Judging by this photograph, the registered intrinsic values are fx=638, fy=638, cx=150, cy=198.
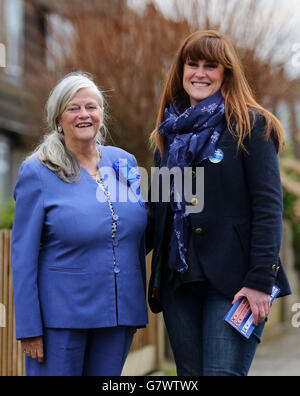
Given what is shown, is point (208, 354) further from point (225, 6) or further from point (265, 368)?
point (225, 6)

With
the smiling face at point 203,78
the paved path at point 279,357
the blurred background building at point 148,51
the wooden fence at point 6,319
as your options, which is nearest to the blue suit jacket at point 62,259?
the smiling face at point 203,78

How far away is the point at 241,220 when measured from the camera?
9.41 ft

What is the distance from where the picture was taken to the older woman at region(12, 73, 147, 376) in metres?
2.94

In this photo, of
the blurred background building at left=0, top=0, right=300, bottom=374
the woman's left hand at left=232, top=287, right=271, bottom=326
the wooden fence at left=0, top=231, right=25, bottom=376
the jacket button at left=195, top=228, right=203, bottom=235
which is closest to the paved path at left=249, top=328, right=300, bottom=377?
the blurred background building at left=0, top=0, right=300, bottom=374

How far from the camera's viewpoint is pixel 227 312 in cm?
281

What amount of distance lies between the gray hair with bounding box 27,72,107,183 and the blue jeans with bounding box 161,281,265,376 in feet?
2.34

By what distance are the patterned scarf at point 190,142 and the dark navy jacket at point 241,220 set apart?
4cm

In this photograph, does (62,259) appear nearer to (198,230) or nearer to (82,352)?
(82,352)

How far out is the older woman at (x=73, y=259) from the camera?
2.94 meters

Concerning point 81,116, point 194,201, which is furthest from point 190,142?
point 81,116

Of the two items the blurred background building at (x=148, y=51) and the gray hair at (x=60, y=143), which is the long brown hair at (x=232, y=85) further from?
the blurred background building at (x=148, y=51)

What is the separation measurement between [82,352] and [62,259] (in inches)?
17.6
